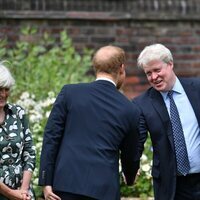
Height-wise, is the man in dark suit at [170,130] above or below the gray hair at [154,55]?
below

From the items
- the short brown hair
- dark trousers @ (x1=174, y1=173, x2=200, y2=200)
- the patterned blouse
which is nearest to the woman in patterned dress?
the patterned blouse

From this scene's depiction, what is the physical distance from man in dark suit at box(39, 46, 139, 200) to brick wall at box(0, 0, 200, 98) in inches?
232

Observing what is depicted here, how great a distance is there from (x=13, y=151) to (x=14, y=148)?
23mm

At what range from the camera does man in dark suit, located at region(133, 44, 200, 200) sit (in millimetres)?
5285

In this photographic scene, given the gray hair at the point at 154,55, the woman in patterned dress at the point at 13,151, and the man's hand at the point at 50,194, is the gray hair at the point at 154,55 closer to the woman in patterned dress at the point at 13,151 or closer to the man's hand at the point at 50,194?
the woman in patterned dress at the point at 13,151

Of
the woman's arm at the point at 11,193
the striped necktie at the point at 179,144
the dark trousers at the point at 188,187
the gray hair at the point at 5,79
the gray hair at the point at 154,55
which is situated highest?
the gray hair at the point at 154,55

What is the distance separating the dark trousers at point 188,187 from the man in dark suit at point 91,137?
52cm

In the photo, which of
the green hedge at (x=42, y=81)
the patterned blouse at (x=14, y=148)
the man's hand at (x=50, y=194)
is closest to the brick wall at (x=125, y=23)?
the green hedge at (x=42, y=81)

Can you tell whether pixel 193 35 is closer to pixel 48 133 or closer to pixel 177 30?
pixel 177 30

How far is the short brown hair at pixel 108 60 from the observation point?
16.2 ft

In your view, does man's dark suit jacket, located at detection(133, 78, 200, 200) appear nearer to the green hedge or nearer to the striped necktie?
the striped necktie

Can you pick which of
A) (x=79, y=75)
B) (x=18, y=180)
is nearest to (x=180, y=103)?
(x=18, y=180)

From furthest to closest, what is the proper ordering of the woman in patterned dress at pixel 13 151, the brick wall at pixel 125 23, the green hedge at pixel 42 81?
the brick wall at pixel 125 23 < the green hedge at pixel 42 81 < the woman in patterned dress at pixel 13 151

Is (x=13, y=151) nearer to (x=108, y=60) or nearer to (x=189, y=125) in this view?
(x=108, y=60)
